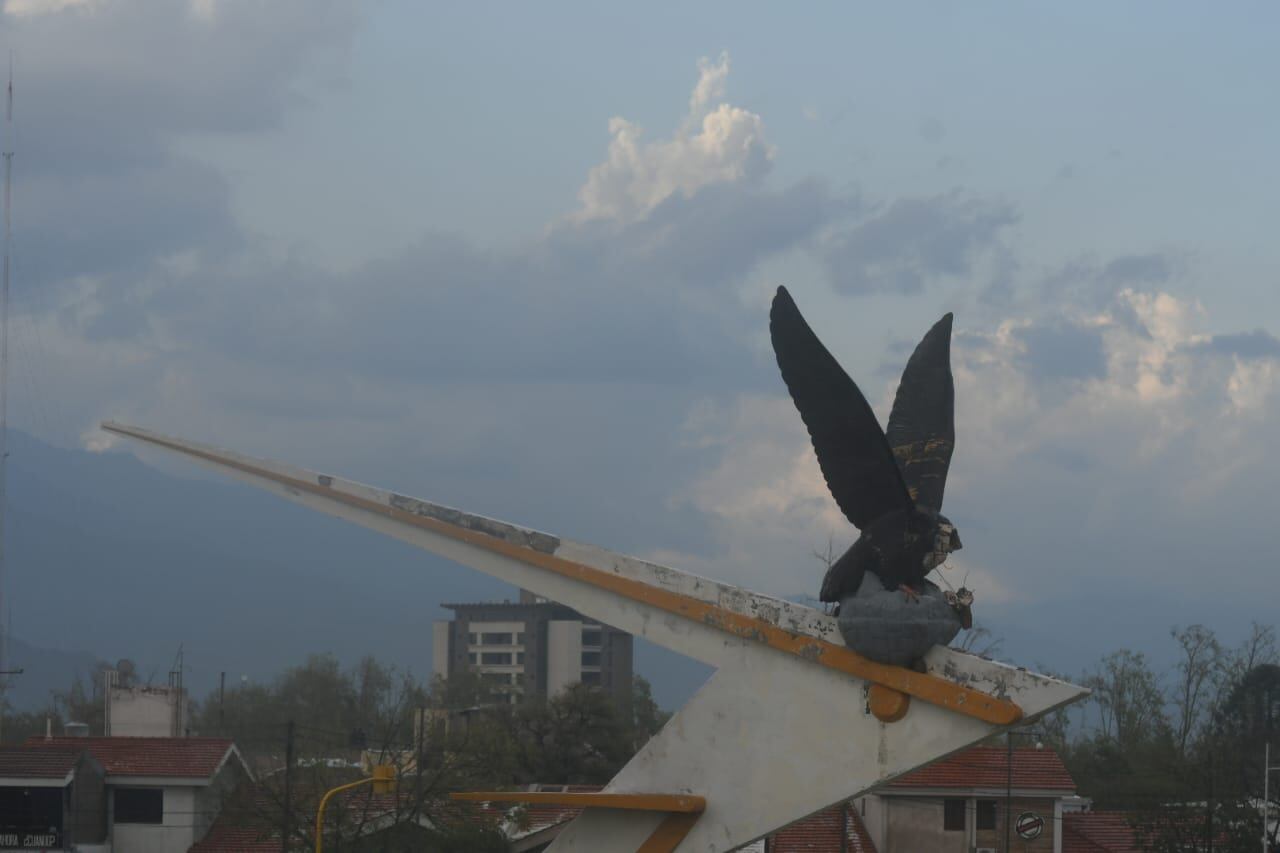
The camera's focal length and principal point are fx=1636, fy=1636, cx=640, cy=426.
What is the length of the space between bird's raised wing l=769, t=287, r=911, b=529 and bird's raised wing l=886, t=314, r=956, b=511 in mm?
811

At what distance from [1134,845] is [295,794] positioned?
19571 mm

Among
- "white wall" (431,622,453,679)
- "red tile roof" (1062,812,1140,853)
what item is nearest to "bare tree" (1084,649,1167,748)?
"red tile roof" (1062,812,1140,853)

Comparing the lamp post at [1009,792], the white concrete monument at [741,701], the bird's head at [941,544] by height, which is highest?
the bird's head at [941,544]

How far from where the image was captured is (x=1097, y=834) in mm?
39938

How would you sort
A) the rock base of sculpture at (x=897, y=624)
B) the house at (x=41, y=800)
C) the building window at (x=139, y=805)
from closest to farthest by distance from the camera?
the rock base of sculpture at (x=897, y=624)
the house at (x=41, y=800)
the building window at (x=139, y=805)

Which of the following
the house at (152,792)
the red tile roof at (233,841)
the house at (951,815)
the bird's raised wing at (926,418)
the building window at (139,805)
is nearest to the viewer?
the bird's raised wing at (926,418)

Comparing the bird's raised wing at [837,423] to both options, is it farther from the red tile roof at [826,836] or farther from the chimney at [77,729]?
the chimney at [77,729]

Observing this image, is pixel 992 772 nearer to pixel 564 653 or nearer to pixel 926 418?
pixel 926 418

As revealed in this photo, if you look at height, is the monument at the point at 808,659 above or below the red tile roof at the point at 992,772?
above

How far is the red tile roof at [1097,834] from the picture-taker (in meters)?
38.9

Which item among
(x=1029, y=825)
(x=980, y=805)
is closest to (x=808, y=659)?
(x=980, y=805)

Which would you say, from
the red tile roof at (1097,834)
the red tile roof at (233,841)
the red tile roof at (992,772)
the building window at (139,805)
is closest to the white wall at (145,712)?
the building window at (139,805)

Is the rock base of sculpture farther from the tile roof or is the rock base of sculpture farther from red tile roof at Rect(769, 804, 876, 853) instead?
the tile roof

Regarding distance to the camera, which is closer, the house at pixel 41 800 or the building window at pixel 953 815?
the house at pixel 41 800
